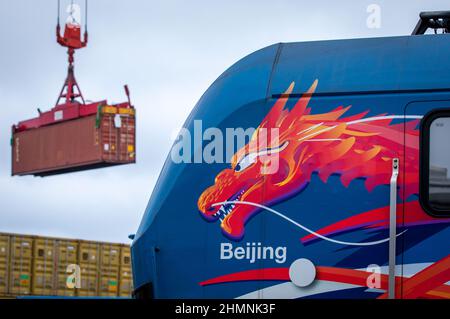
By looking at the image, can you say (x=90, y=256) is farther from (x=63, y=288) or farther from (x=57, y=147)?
(x=57, y=147)

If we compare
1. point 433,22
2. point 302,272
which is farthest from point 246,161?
Answer: point 433,22

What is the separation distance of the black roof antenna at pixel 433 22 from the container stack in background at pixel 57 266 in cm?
3611

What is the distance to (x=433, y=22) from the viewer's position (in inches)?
370

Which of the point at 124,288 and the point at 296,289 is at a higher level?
the point at 124,288

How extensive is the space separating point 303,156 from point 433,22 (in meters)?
2.22

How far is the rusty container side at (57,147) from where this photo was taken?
67.3m

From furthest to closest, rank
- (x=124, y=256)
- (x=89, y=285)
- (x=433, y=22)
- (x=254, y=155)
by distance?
(x=124, y=256) < (x=89, y=285) < (x=433, y=22) < (x=254, y=155)

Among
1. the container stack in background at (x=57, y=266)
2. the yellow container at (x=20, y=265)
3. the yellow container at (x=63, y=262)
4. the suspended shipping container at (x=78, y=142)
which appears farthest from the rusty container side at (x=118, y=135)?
the yellow container at (x=20, y=265)

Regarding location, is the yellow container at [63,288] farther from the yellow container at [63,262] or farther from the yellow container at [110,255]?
the yellow container at [110,255]

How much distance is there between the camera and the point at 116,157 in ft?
218

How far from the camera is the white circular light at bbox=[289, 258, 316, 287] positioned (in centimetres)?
783

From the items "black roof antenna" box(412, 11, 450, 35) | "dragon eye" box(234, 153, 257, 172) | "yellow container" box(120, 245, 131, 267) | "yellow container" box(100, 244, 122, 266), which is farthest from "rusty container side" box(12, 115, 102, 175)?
"dragon eye" box(234, 153, 257, 172)

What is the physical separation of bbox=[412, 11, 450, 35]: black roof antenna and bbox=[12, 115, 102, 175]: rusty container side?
5701 centimetres
